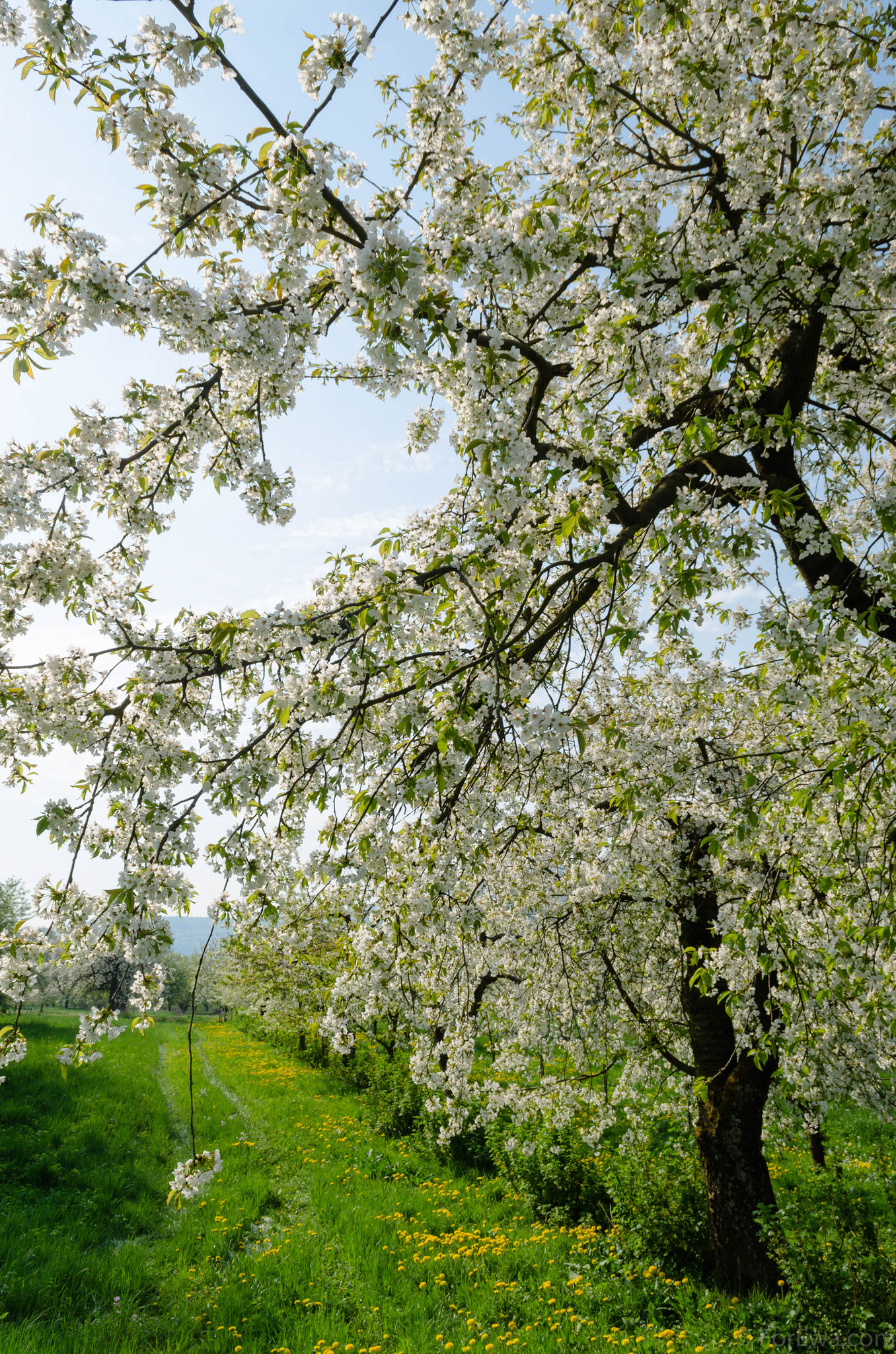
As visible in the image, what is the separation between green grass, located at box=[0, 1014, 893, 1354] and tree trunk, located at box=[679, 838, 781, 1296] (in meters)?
0.43

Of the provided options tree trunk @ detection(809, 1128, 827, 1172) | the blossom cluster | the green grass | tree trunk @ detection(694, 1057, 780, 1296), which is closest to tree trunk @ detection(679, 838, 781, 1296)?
tree trunk @ detection(694, 1057, 780, 1296)

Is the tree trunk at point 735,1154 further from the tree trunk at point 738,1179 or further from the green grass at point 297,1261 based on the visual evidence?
the green grass at point 297,1261

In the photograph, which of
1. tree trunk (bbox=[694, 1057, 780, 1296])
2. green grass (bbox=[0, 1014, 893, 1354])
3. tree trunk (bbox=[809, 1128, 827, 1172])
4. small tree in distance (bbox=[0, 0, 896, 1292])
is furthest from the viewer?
tree trunk (bbox=[809, 1128, 827, 1172])

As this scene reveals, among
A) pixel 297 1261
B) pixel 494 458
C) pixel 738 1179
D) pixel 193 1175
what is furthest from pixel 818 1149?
pixel 494 458

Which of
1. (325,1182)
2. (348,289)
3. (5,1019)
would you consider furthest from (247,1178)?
(5,1019)

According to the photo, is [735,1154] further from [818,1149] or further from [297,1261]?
[297,1261]

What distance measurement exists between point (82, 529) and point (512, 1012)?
839 cm

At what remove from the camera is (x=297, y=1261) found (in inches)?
272

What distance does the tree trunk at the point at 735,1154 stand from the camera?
615 cm

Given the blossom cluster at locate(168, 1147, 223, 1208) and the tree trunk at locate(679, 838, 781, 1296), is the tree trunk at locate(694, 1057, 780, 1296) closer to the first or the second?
the tree trunk at locate(679, 838, 781, 1296)

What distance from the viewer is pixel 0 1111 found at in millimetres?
11242

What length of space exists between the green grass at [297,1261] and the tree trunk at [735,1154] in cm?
43

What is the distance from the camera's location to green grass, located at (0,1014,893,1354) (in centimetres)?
557

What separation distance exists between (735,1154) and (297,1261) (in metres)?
4.80
